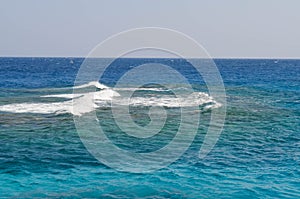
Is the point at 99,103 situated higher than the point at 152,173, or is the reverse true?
the point at 99,103

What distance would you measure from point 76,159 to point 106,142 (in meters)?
3.86

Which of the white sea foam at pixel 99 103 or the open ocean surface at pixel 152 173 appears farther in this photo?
the white sea foam at pixel 99 103

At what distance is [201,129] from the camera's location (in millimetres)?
27484

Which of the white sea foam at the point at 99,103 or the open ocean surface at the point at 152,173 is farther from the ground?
the white sea foam at the point at 99,103

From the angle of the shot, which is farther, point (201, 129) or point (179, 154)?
point (201, 129)

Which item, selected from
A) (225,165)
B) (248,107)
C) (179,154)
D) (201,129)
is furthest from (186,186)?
(248,107)

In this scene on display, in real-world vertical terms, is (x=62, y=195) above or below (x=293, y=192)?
above

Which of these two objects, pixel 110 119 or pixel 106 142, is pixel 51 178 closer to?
pixel 106 142

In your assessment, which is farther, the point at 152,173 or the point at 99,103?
the point at 99,103

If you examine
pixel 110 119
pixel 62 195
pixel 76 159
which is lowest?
pixel 62 195

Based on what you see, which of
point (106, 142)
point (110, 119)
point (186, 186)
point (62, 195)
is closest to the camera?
point (62, 195)

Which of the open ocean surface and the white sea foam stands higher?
the white sea foam

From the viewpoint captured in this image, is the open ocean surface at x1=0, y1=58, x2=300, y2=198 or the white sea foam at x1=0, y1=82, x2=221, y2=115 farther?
the white sea foam at x1=0, y1=82, x2=221, y2=115

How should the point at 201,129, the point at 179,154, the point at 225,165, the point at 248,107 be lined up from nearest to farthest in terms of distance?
the point at 225,165 < the point at 179,154 < the point at 201,129 < the point at 248,107
